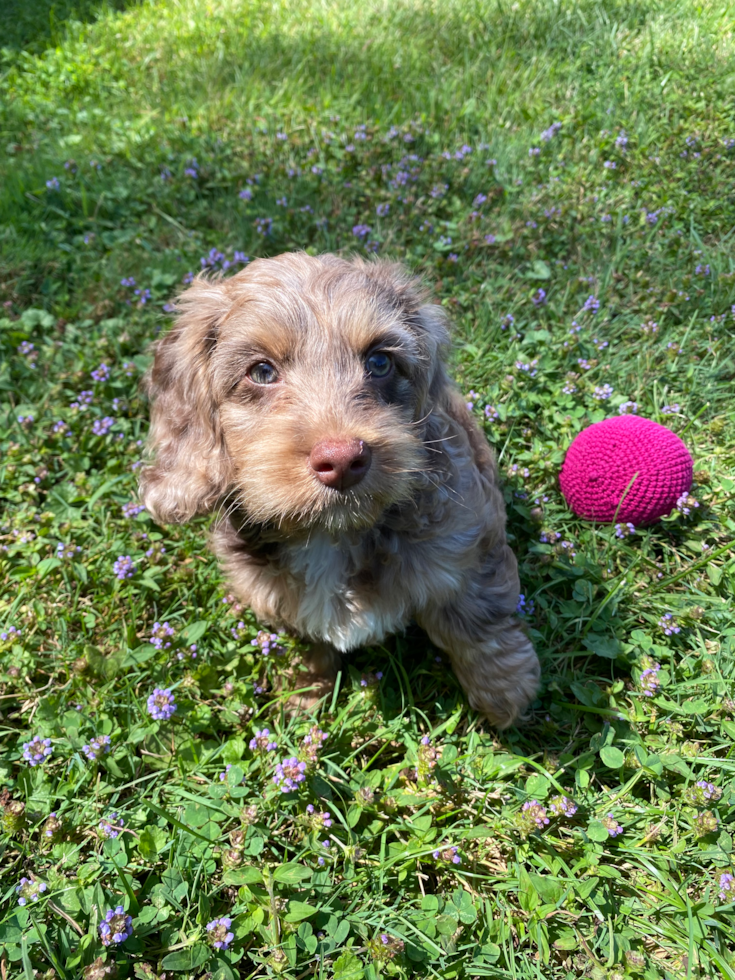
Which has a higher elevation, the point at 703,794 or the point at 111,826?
the point at 703,794

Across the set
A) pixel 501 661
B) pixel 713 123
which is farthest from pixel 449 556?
pixel 713 123

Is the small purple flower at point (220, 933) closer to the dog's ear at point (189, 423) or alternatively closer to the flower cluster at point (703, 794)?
the dog's ear at point (189, 423)

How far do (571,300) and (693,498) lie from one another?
5.57ft

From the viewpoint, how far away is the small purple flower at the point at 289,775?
2.54 metres

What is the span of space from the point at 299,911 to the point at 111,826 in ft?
2.68

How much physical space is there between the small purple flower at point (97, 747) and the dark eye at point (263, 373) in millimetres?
1601

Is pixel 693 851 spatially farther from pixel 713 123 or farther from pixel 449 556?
pixel 713 123

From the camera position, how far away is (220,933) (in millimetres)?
2250

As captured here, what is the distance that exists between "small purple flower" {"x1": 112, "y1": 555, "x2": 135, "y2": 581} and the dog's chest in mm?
1062

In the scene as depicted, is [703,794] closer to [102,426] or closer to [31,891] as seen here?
[31,891]

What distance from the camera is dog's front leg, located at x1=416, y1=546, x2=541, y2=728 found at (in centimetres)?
281

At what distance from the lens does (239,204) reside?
17.3ft

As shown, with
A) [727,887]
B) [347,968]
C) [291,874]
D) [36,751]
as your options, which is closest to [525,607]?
[727,887]

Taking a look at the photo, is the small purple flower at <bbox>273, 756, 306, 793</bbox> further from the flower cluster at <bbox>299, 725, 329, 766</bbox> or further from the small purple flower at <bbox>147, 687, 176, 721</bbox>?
the small purple flower at <bbox>147, 687, 176, 721</bbox>
